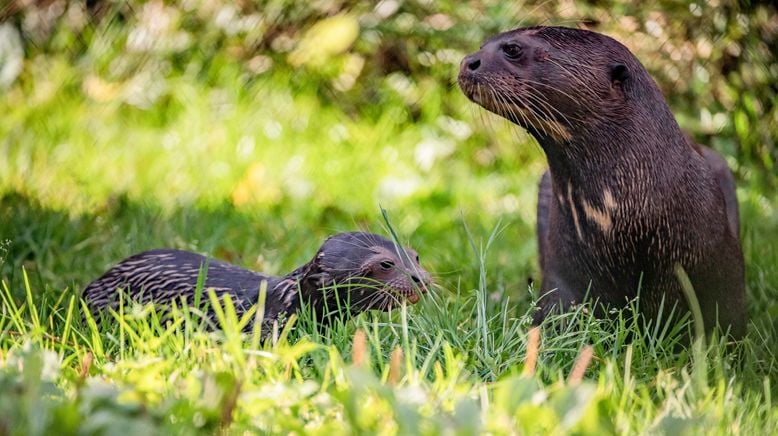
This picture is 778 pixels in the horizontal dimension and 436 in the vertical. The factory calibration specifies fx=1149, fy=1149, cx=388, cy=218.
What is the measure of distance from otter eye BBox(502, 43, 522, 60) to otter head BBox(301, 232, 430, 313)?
0.69 meters

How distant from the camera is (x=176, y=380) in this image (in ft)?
8.88

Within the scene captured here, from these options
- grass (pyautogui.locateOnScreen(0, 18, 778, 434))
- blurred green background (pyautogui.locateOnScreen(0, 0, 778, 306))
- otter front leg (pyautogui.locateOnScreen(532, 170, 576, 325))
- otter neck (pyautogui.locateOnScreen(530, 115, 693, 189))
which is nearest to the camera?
grass (pyautogui.locateOnScreen(0, 18, 778, 434))

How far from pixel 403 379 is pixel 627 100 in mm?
1296

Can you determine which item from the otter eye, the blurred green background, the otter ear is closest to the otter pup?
the otter eye

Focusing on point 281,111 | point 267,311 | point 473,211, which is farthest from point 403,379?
point 281,111

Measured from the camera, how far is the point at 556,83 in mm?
3504

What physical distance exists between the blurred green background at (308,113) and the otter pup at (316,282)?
1.04 m

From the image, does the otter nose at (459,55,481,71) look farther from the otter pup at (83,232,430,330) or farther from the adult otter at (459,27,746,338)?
the otter pup at (83,232,430,330)

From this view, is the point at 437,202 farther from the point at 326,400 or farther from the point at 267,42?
the point at 326,400

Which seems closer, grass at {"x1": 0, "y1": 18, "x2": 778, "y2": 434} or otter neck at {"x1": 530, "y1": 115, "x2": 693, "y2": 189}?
grass at {"x1": 0, "y1": 18, "x2": 778, "y2": 434}

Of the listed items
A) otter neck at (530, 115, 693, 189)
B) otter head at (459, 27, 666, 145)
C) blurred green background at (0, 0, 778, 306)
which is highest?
otter head at (459, 27, 666, 145)

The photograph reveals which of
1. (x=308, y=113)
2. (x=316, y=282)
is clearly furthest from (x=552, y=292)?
(x=308, y=113)

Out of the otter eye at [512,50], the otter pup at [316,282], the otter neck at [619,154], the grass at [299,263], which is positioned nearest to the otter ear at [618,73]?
the otter neck at [619,154]

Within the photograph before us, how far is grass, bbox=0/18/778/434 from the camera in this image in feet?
8.00
